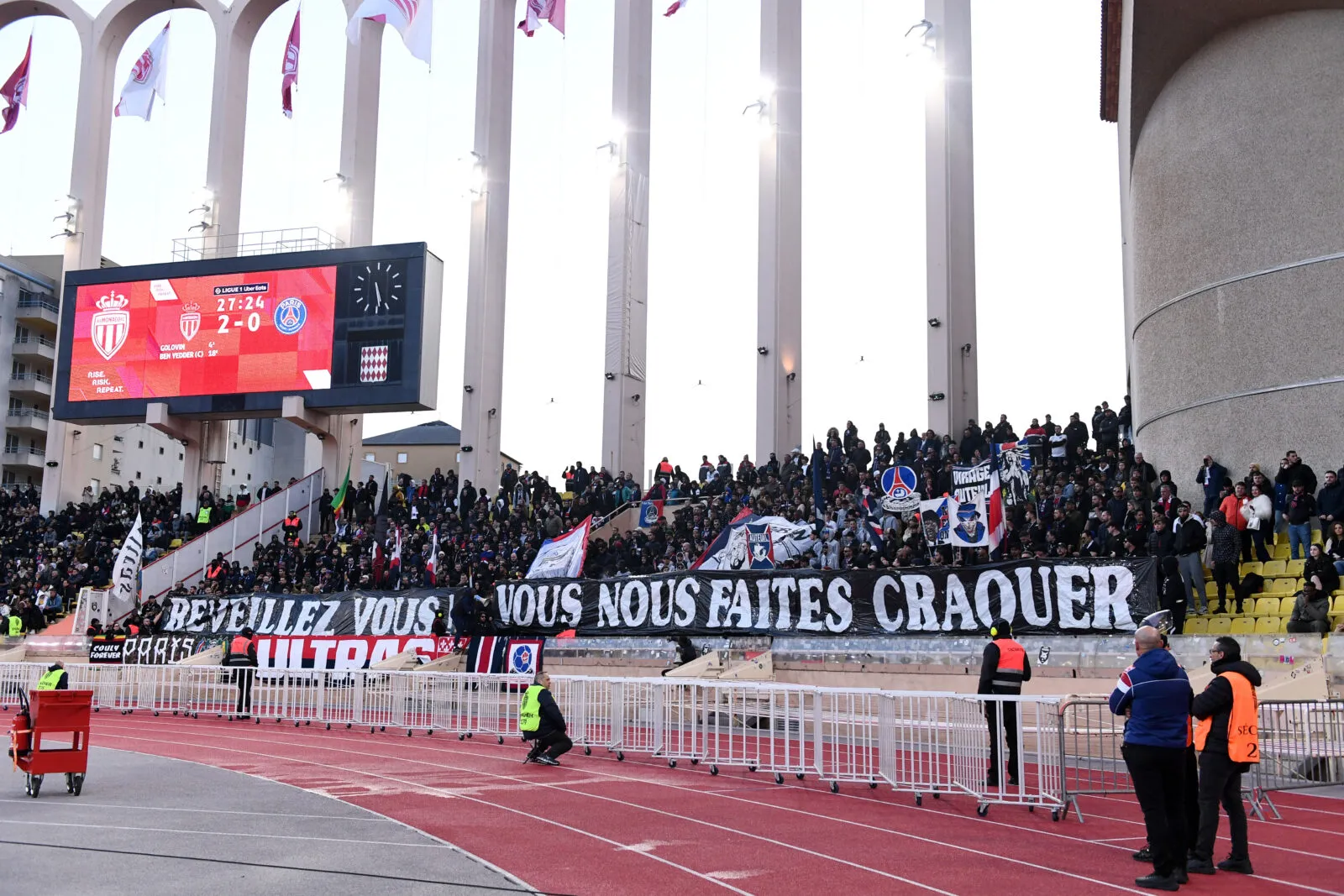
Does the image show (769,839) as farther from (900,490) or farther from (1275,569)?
(900,490)

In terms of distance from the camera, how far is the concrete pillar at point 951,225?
32.7 metres

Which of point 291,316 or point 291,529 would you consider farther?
point 291,529

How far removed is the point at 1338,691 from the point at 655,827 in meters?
9.78

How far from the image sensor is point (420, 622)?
28625 mm

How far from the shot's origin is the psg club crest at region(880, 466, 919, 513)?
24.2 meters

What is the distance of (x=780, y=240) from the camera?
36.2 meters

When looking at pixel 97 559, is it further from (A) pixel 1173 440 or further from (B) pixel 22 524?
(A) pixel 1173 440

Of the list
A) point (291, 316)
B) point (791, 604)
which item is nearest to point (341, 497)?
point (291, 316)

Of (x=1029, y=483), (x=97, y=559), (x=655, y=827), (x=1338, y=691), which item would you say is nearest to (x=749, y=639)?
(x=1029, y=483)

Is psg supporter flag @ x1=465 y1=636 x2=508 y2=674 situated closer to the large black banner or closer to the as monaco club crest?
the large black banner

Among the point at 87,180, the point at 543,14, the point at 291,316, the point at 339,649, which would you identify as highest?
the point at 543,14

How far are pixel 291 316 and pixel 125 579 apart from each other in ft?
30.5

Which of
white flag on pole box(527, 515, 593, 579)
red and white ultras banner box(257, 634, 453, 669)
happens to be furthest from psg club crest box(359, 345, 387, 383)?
white flag on pole box(527, 515, 593, 579)

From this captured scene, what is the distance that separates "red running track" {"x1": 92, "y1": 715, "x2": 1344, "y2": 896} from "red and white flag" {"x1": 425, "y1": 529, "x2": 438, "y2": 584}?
15485 millimetres
